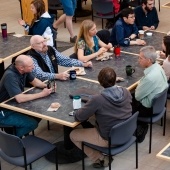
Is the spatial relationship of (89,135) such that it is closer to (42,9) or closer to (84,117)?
(84,117)

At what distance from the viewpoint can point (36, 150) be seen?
5027mm

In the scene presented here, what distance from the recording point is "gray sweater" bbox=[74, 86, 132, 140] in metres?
4.95

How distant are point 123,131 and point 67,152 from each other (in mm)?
1055

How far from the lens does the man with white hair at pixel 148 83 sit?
18.4 feet

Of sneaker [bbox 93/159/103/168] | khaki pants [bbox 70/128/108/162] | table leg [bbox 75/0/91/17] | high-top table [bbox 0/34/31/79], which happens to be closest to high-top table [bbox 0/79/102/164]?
khaki pants [bbox 70/128/108/162]

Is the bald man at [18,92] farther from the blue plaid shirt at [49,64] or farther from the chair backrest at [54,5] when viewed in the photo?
the chair backrest at [54,5]

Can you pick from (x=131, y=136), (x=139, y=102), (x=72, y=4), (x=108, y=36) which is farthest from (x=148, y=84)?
(x=72, y=4)

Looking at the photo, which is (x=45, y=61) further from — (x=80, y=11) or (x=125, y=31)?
(x=80, y=11)

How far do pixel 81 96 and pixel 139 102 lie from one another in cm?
78

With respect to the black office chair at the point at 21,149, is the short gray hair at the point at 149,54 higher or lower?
higher

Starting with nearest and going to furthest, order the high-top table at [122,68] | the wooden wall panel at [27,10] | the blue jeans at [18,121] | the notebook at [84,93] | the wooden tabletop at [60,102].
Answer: the wooden tabletop at [60,102], the notebook at [84,93], the blue jeans at [18,121], the high-top table at [122,68], the wooden wall panel at [27,10]

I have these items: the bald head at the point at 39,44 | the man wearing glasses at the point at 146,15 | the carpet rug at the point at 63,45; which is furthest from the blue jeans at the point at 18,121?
the carpet rug at the point at 63,45

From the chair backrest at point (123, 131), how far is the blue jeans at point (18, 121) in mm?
1015

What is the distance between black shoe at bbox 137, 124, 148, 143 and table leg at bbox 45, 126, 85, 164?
0.73 metres
